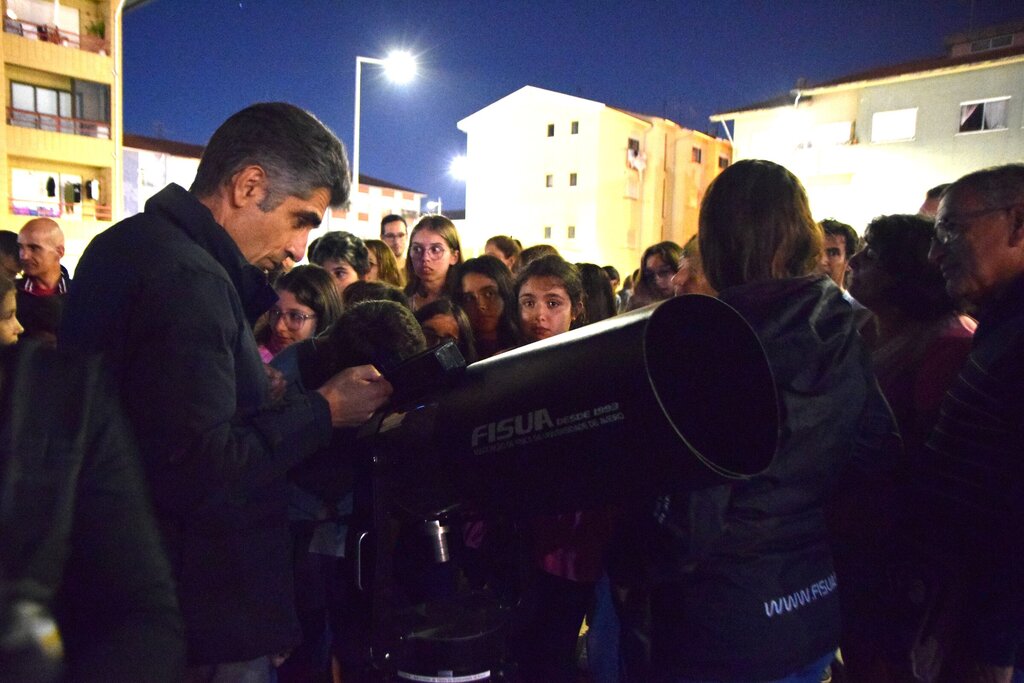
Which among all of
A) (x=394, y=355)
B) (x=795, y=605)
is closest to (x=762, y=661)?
(x=795, y=605)

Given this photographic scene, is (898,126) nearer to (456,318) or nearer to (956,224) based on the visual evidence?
(456,318)

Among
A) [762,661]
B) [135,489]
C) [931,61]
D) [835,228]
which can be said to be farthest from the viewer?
[931,61]

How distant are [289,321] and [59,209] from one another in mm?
23178

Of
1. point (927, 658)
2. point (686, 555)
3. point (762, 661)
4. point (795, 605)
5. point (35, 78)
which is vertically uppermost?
point (35, 78)

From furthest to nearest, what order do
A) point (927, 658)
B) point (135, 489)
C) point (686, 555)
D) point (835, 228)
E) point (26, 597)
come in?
point (835, 228) < point (927, 658) < point (686, 555) < point (135, 489) < point (26, 597)

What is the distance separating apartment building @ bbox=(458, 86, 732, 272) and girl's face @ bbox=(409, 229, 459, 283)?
22146 millimetres

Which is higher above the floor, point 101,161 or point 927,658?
point 101,161

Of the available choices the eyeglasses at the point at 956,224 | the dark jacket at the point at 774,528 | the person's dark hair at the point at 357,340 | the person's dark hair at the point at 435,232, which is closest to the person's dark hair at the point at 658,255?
the person's dark hair at the point at 435,232

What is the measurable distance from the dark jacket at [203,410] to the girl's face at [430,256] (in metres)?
2.95

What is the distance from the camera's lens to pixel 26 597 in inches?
29.0

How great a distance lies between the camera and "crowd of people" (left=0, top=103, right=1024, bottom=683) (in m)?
0.82

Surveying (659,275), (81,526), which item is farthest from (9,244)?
(81,526)

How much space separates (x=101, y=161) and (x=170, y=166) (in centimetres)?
844

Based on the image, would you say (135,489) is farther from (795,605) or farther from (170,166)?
(170,166)
